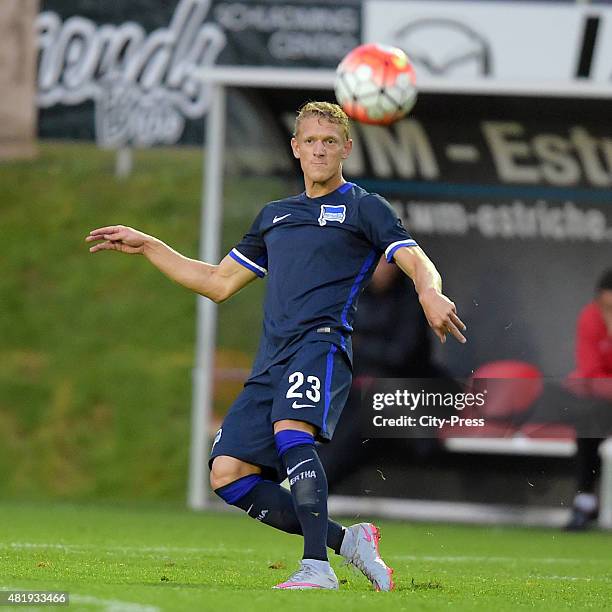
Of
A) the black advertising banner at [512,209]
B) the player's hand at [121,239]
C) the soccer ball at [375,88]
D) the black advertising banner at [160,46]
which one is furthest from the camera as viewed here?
the black advertising banner at [160,46]

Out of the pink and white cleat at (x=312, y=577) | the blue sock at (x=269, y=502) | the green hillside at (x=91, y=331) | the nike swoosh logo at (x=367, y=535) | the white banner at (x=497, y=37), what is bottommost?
the green hillside at (x=91, y=331)

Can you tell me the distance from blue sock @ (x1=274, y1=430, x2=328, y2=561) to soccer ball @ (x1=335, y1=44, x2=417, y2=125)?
5.12 meters

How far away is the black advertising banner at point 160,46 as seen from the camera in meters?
19.0

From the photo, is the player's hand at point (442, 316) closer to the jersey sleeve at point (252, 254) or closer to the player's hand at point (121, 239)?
the jersey sleeve at point (252, 254)

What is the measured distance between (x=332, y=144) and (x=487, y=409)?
1395 millimetres

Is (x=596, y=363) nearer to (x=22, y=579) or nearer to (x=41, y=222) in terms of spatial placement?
(x=22, y=579)

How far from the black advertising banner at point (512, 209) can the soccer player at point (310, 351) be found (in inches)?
285

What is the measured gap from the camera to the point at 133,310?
21.1m

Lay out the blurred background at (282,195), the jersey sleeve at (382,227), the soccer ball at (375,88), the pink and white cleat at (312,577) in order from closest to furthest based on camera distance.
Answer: the pink and white cleat at (312,577) → the jersey sleeve at (382,227) → the soccer ball at (375,88) → the blurred background at (282,195)

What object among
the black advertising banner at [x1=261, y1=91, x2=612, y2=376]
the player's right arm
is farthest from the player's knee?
the black advertising banner at [x1=261, y1=91, x2=612, y2=376]

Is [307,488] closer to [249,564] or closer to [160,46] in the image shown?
[249,564]

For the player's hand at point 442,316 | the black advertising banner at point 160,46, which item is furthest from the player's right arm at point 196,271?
the black advertising banner at point 160,46

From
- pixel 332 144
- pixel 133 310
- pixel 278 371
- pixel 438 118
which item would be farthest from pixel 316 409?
pixel 133 310

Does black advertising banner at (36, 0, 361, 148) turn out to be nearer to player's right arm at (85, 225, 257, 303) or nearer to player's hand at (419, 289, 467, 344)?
player's right arm at (85, 225, 257, 303)
